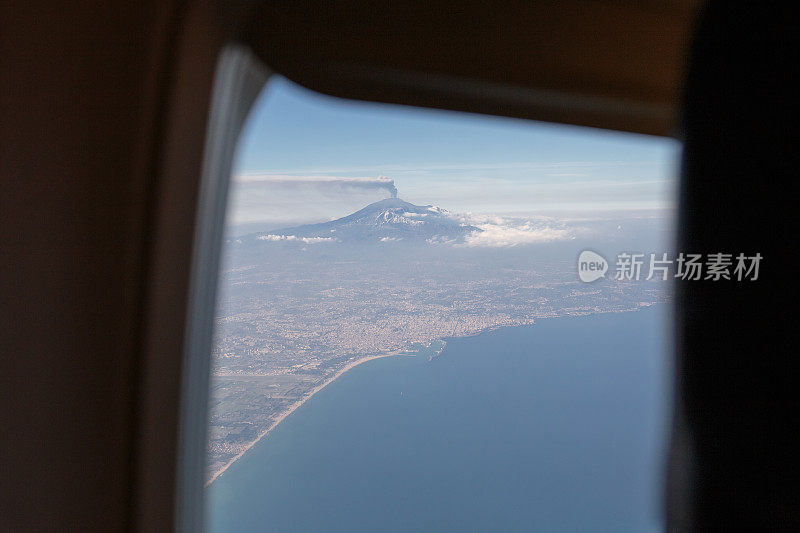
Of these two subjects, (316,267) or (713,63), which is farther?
(316,267)

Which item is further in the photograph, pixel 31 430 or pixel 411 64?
pixel 411 64

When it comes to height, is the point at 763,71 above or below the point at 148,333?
above

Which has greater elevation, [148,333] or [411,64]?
[411,64]

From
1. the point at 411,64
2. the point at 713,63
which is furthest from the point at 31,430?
the point at 713,63

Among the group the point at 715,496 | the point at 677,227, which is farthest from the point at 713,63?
the point at 715,496

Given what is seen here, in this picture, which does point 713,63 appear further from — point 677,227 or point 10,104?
point 10,104

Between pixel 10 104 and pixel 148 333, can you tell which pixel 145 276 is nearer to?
pixel 148 333

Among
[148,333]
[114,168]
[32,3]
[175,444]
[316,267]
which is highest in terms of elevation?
[32,3]

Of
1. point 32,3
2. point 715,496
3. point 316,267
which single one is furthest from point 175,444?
point 715,496
